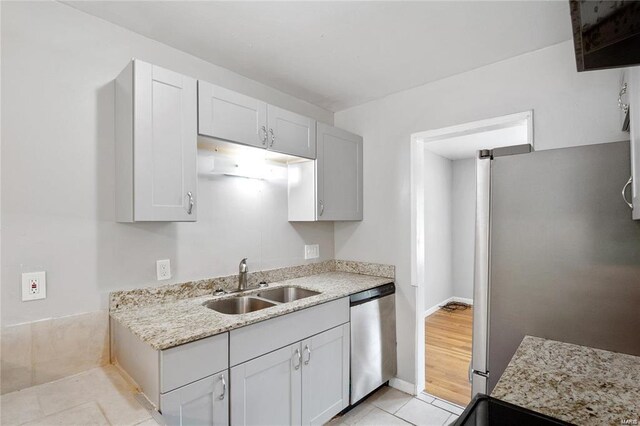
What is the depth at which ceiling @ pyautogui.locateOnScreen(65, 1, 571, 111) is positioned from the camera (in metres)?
1.60

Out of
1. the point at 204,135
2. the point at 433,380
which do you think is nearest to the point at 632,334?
the point at 433,380

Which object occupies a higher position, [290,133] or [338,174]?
[290,133]

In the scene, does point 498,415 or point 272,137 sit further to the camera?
point 272,137

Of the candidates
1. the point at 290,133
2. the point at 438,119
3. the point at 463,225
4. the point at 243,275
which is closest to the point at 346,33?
the point at 290,133

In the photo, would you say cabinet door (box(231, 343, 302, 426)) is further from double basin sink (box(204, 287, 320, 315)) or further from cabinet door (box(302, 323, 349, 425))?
double basin sink (box(204, 287, 320, 315))

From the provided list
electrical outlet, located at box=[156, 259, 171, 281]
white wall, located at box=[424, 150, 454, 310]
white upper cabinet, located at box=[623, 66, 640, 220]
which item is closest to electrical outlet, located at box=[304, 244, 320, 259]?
electrical outlet, located at box=[156, 259, 171, 281]

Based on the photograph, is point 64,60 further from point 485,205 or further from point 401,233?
point 401,233

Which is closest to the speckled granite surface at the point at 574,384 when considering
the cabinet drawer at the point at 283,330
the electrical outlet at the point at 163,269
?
the cabinet drawer at the point at 283,330

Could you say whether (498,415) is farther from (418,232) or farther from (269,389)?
(418,232)

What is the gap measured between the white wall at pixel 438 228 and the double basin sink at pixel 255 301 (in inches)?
110

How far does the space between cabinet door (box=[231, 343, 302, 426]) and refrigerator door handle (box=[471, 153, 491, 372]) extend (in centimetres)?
97

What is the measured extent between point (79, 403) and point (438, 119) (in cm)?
268

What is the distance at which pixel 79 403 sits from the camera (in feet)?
4.10

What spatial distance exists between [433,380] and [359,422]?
90 centimetres
